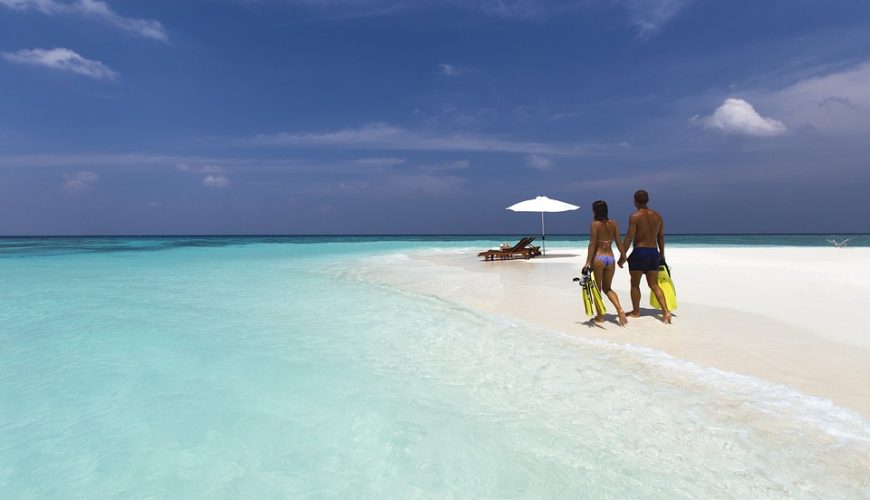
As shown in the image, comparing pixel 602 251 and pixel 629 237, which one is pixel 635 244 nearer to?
pixel 629 237

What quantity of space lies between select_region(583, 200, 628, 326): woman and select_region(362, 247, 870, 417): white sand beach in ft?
1.53

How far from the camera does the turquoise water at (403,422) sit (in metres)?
2.78

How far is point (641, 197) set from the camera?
6.41 meters

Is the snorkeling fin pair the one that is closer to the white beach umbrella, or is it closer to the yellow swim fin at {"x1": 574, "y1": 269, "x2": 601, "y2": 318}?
the yellow swim fin at {"x1": 574, "y1": 269, "x2": 601, "y2": 318}

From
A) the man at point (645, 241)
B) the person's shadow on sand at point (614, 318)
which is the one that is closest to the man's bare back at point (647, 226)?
the man at point (645, 241)

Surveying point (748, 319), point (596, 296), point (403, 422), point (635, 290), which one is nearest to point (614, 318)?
point (635, 290)

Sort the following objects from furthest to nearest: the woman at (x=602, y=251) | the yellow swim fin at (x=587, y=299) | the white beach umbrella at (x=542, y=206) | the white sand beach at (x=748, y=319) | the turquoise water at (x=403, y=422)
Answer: the white beach umbrella at (x=542, y=206) < the yellow swim fin at (x=587, y=299) < the woman at (x=602, y=251) < the white sand beach at (x=748, y=319) < the turquoise water at (x=403, y=422)

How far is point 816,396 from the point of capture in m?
3.69

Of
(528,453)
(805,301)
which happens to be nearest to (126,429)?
(528,453)

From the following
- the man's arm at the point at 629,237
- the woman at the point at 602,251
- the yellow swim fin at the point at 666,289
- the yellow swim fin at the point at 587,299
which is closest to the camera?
the man's arm at the point at 629,237

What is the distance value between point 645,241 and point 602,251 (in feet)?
1.96

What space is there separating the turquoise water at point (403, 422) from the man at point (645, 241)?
1.60 metres

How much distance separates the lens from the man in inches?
250

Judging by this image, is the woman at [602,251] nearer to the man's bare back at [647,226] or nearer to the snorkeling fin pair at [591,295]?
the snorkeling fin pair at [591,295]
